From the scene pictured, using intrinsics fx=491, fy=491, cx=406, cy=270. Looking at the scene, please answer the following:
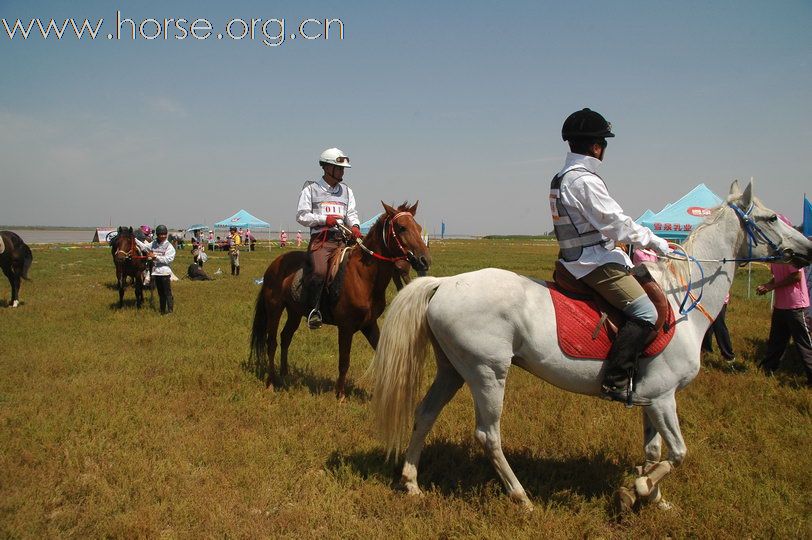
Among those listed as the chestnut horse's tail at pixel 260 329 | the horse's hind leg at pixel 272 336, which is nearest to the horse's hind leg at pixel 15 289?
the chestnut horse's tail at pixel 260 329

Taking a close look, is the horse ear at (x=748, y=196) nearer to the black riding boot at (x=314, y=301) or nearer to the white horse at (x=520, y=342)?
the white horse at (x=520, y=342)

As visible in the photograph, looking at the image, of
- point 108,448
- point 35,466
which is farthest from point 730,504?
point 35,466

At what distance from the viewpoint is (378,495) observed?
13.9 feet

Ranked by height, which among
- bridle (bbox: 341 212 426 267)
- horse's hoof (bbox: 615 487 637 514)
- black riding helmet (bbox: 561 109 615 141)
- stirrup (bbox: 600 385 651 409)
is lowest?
horse's hoof (bbox: 615 487 637 514)

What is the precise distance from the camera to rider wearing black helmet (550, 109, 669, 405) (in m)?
3.60

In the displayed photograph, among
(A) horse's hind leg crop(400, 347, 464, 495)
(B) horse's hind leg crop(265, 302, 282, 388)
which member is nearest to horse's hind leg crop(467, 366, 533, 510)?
(A) horse's hind leg crop(400, 347, 464, 495)

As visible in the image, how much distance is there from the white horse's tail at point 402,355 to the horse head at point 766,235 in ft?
8.55

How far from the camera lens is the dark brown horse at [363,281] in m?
6.16

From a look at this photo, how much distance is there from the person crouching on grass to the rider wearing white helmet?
7094 millimetres

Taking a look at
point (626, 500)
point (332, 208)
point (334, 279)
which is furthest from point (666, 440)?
point (332, 208)

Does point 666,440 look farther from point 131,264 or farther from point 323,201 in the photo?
point 131,264

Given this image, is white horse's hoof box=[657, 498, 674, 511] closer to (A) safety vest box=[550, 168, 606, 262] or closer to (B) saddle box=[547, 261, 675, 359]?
(B) saddle box=[547, 261, 675, 359]

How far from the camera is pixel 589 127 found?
12.4ft

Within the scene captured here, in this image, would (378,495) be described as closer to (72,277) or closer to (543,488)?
(543,488)
